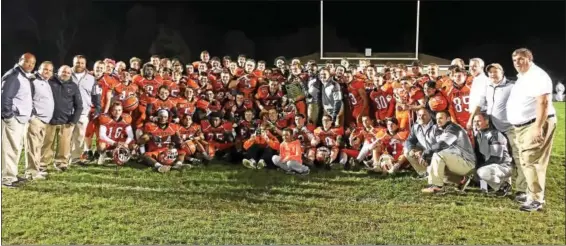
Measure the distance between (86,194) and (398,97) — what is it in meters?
2.32

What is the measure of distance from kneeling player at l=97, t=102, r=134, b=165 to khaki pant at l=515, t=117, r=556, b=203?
8.96ft

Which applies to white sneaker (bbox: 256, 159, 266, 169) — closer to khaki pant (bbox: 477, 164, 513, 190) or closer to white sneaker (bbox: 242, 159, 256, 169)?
white sneaker (bbox: 242, 159, 256, 169)

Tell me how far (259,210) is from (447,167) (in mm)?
1356

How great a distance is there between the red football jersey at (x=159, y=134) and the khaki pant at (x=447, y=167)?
1842mm

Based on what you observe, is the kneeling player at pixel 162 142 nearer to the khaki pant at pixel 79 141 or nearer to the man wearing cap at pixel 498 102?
the khaki pant at pixel 79 141

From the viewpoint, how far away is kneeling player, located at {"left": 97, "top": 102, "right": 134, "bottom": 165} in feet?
14.1

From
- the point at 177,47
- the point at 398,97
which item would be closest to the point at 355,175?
the point at 398,97

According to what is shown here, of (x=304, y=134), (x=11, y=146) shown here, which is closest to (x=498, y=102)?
(x=304, y=134)

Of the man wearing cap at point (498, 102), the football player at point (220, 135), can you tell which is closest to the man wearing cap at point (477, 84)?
the man wearing cap at point (498, 102)

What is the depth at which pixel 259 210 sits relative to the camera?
4.21m

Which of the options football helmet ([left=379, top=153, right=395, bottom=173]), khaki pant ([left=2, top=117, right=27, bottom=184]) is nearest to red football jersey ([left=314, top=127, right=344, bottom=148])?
football helmet ([left=379, top=153, right=395, bottom=173])

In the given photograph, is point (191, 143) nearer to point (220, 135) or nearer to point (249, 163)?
point (220, 135)

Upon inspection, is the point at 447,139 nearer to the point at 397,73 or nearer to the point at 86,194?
the point at 397,73

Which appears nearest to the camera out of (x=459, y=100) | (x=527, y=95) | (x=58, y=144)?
(x=527, y=95)
